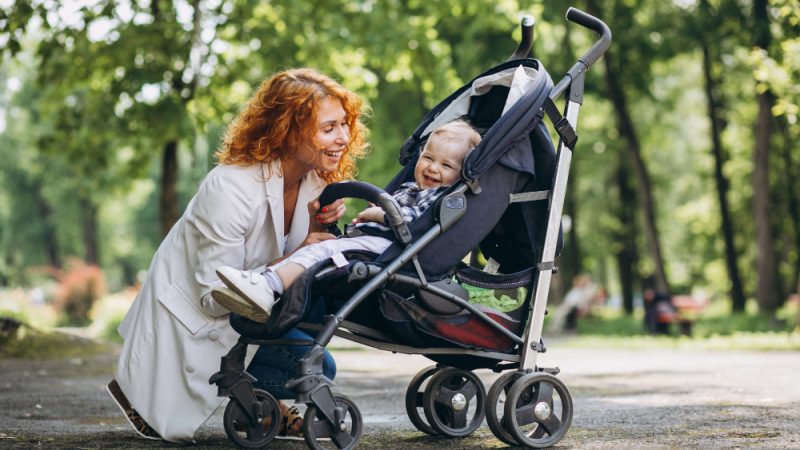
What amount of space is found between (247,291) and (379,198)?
2.12 ft

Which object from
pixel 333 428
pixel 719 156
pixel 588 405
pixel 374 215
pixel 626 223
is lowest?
pixel 588 405

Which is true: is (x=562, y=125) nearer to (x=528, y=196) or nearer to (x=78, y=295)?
(x=528, y=196)

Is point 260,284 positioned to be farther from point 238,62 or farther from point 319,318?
point 238,62

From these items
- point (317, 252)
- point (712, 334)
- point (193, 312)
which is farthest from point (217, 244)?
point (712, 334)

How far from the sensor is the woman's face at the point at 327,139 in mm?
4746

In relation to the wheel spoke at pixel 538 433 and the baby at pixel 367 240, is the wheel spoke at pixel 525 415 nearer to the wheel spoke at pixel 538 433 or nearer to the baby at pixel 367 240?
the wheel spoke at pixel 538 433

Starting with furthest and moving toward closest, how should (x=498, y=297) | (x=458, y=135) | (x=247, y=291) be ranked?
(x=458, y=135), (x=498, y=297), (x=247, y=291)

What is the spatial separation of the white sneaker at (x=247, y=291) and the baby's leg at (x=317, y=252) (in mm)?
106

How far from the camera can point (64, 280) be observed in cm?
2620

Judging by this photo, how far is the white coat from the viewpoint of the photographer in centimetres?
460

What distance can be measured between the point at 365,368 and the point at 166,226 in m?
5.35

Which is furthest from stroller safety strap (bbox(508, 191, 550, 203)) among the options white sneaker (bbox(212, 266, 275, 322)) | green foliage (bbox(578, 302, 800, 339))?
green foliage (bbox(578, 302, 800, 339))

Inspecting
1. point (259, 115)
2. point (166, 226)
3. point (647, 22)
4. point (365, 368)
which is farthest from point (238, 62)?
point (647, 22)

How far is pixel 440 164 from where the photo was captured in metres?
4.86
